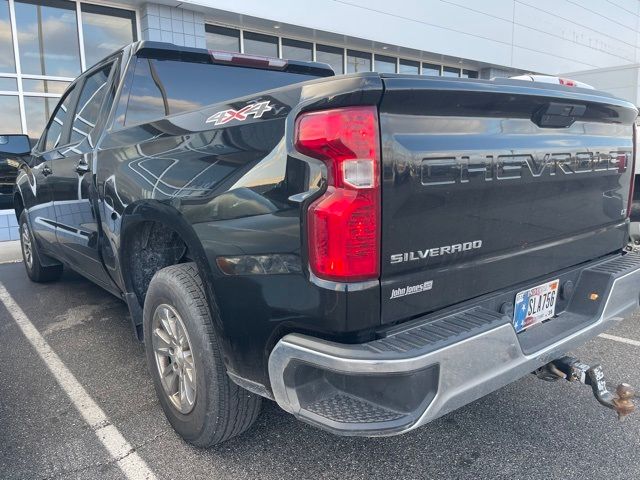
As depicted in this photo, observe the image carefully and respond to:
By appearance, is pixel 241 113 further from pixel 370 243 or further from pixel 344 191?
pixel 370 243

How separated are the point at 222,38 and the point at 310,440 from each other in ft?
33.2

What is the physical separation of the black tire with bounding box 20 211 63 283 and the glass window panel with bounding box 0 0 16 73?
204 inches

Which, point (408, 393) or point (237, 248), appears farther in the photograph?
point (237, 248)

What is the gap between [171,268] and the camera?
2.43 metres

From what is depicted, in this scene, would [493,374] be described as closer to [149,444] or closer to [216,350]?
[216,350]

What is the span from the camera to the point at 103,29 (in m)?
9.66

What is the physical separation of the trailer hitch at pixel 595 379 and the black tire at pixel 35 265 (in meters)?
4.65

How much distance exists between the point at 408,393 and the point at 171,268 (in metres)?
1.31

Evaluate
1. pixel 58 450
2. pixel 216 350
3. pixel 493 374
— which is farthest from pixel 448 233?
pixel 58 450

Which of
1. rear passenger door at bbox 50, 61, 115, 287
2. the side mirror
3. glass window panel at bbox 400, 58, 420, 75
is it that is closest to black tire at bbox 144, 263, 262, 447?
rear passenger door at bbox 50, 61, 115, 287

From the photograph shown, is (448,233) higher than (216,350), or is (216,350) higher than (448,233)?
(448,233)

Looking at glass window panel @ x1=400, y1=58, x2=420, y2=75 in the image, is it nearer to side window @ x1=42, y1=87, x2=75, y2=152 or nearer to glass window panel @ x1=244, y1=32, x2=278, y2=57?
glass window panel @ x1=244, y1=32, x2=278, y2=57

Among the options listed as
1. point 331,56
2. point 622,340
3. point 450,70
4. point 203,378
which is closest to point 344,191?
point 203,378

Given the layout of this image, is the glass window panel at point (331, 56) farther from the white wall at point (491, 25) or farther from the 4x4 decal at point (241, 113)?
the 4x4 decal at point (241, 113)
